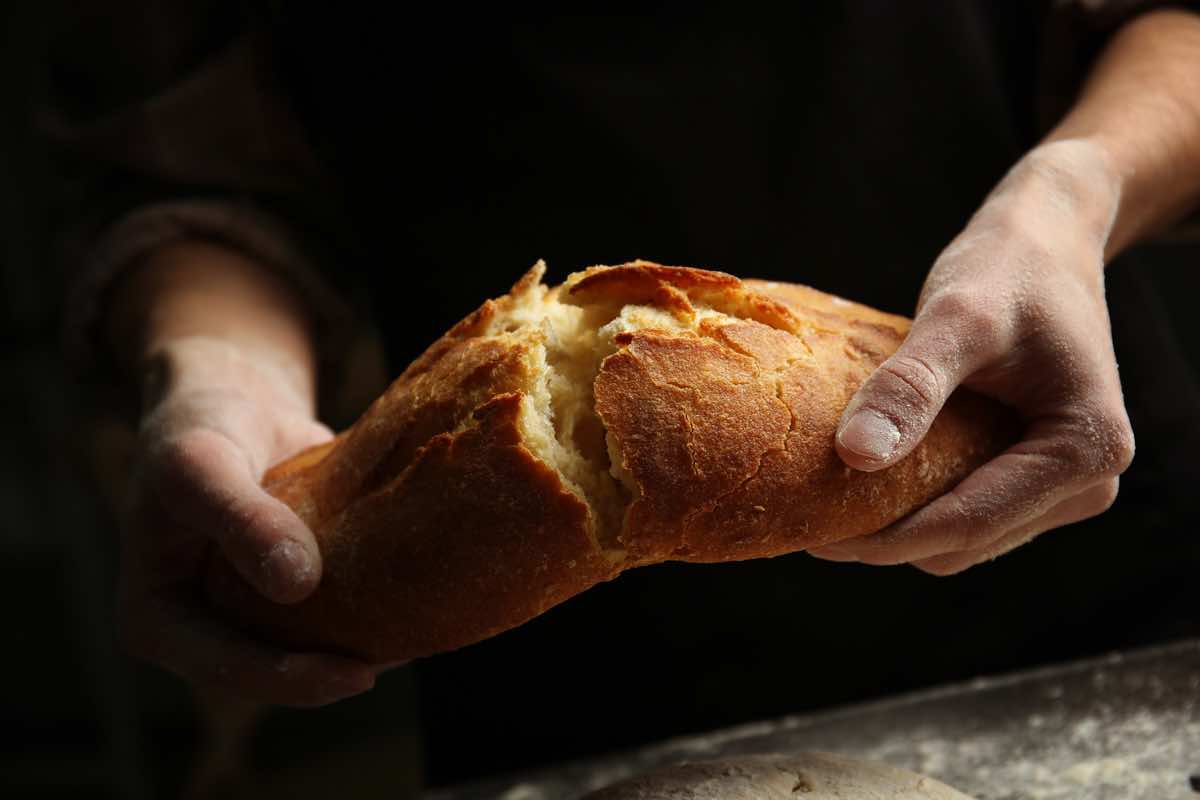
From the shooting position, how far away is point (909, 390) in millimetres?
1250

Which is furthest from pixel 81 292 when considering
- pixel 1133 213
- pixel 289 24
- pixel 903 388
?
pixel 1133 213

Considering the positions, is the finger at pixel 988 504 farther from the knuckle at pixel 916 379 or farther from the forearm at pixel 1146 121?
the forearm at pixel 1146 121

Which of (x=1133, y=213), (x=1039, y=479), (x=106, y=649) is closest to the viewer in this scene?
(x=1039, y=479)

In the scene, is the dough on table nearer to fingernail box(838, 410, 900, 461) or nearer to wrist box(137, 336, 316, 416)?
fingernail box(838, 410, 900, 461)

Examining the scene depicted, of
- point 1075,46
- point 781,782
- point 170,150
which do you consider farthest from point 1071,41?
point 170,150

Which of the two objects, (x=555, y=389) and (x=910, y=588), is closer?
(x=555, y=389)

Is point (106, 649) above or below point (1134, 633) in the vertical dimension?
above

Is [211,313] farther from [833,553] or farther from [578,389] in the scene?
[833,553]

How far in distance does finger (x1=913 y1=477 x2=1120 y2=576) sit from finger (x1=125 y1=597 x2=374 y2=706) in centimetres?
73

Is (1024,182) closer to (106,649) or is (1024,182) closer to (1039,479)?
(1039,479)

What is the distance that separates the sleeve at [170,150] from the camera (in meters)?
2.19

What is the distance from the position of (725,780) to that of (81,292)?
4.96ft

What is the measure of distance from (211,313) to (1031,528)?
139 centimetres

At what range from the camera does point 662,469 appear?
1.23 metres
